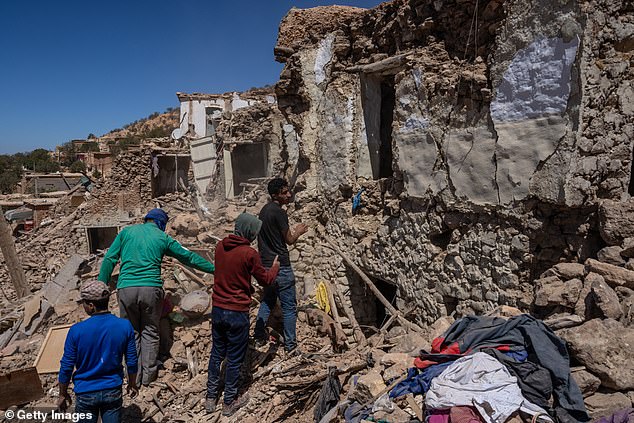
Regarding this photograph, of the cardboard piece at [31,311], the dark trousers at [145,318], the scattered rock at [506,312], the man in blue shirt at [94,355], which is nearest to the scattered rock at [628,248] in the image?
the scattered rock at [506,312]

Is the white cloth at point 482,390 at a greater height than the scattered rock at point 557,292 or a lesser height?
lesser

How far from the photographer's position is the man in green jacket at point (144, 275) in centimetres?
422

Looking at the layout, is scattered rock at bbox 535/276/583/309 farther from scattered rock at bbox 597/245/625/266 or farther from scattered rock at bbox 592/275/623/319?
scattered rock at bbox 597/245/625/266

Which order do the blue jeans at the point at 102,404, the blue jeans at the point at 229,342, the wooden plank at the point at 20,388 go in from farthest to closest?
1. the wooden plank at the point at 20,388
2. the blue jeans at the point at 229,342
3. the blue jeans at the point at 102,404

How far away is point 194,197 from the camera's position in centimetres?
1850

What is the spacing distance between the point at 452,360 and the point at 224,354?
2.23m

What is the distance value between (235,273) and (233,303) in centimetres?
29

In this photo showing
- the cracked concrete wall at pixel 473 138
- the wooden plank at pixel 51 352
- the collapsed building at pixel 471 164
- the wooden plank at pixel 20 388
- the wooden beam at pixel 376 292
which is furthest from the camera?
the wooden beam at pixel 376 292

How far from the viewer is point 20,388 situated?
440 centimetres

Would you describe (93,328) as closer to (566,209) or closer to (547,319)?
(547,319)

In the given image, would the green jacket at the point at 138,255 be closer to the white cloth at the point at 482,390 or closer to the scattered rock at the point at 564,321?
the white cloth at the point at 482,390

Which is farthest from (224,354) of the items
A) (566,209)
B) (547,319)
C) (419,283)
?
(566,209)

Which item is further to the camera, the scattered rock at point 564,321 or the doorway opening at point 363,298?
the doorway opening at point 363,298

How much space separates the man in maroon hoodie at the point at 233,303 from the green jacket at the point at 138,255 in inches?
34.5
